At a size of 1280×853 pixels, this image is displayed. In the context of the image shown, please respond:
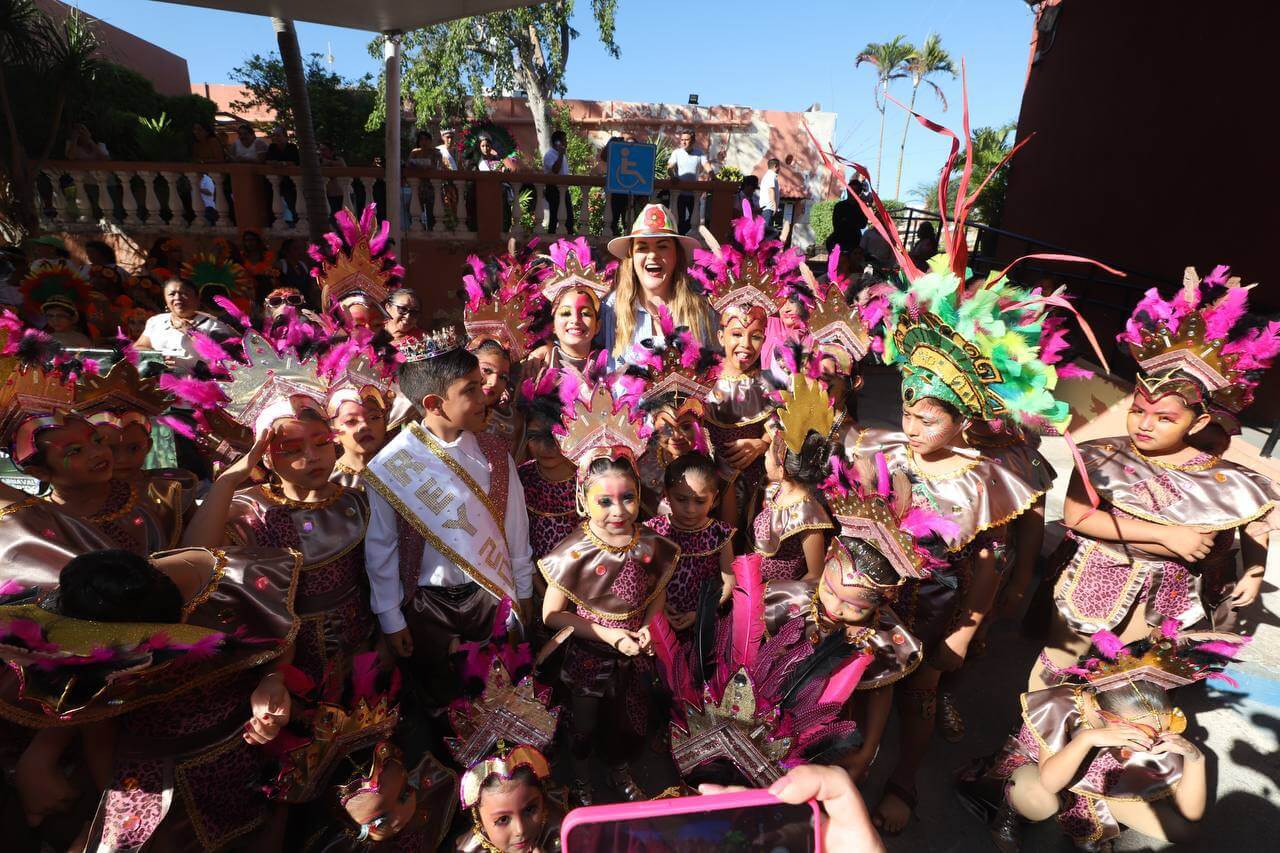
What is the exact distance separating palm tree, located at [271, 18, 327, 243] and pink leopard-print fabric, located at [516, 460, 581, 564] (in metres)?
5.52

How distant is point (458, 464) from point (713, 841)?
201 centimetres

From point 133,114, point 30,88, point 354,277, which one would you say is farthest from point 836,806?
point 133,114

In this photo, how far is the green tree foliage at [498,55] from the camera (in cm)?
2108

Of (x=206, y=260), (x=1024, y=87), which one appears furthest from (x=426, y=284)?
(x=1024, y=87)

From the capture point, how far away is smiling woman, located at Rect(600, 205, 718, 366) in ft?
14.2

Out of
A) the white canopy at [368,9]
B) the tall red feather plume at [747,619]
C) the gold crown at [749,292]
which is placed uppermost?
the white canopy at [368,9]

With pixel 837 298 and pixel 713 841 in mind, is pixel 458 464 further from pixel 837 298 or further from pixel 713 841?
pixel 837 298

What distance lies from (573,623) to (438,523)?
0.72m

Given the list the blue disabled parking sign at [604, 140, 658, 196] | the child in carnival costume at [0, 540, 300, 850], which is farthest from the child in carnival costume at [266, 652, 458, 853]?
the blue disabled parking sign at [604, 140, 658, 196]

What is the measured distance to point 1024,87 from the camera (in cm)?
1484

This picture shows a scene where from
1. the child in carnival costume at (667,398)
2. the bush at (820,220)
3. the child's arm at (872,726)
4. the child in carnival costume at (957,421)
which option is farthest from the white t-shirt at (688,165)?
the bush at (820,220)

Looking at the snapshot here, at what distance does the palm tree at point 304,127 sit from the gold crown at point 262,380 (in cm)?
545

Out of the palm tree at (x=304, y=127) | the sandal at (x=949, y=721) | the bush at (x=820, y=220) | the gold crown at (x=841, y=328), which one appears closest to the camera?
the sandal at (x=949, y=721)

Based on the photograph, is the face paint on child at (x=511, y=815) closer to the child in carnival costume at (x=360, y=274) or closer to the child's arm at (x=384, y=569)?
the child's arm at (x=384, y=569)
